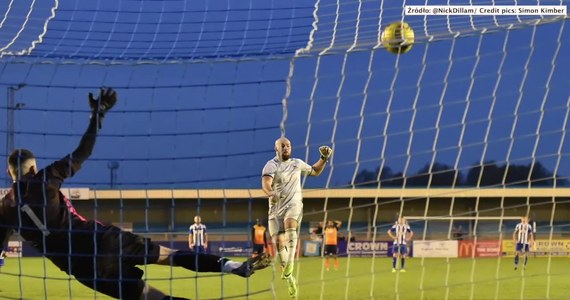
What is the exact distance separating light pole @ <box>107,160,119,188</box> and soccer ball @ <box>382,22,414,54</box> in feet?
8.26

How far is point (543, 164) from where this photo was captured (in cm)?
1042

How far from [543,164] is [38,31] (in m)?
5.77

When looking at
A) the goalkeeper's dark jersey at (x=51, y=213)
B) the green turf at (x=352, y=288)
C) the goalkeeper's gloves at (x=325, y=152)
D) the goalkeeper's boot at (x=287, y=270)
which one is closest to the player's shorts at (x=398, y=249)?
the green turf at (x=352, y=288)

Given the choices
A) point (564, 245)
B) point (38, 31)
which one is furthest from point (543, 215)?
point (38, 31)

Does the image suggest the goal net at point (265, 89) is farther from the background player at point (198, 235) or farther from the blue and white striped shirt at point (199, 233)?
the blue and white striped shirt at point (199, 233)

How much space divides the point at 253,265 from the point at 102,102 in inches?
70.3

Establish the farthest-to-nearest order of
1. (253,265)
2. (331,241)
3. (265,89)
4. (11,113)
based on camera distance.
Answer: (331,241), (11,113), (265,89), (253,265)

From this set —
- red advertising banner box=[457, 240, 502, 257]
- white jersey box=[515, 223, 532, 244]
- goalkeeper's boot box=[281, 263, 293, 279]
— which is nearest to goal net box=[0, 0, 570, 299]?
goalkeeper's boot box=[281, 263, 293, 279]

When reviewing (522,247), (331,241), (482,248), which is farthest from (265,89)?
(482,248)

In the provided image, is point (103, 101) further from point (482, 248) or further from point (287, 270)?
point (482, 248)

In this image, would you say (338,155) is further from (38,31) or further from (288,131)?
(38,31)

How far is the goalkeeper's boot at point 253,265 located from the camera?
7.29 metres

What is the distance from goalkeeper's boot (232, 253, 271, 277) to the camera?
7285 mm

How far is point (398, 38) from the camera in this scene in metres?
8.03
